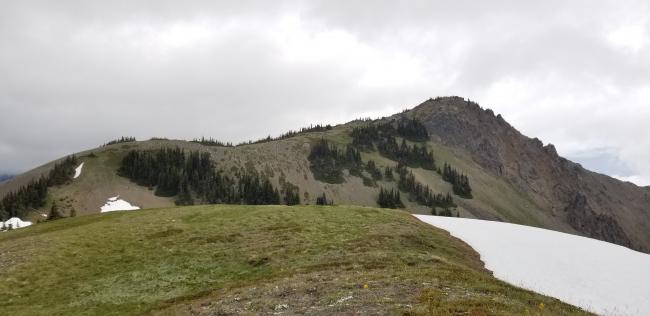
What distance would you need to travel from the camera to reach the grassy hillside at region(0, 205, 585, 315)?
2494cm

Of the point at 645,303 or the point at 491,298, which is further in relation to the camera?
the point at 645,303

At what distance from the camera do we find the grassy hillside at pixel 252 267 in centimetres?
2494

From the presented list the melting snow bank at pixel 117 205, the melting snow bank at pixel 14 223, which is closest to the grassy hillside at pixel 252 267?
the melting snow bank at pixel 14 223

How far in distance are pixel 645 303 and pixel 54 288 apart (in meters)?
46.3

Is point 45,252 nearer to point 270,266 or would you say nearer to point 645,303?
point 270,266

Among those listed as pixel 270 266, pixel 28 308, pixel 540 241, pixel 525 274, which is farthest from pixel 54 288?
pixel 540 241

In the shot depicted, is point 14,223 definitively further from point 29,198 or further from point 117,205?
point 117,205

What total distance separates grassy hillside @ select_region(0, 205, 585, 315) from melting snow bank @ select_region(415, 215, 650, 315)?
11.5 feet

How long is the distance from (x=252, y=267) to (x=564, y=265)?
29913 millimetres

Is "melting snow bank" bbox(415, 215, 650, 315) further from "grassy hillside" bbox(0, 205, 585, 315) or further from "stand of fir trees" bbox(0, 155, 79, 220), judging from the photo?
"stand of fir trees" bbox(0, 155, 79, 220)

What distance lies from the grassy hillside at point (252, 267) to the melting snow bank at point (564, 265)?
11.5 ft

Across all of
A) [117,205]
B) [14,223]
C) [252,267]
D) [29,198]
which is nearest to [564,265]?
[252,267]

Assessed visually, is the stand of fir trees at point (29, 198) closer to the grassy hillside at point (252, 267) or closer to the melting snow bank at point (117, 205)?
the melting snow bank at point (117, 205)

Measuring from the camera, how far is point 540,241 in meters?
56.8
